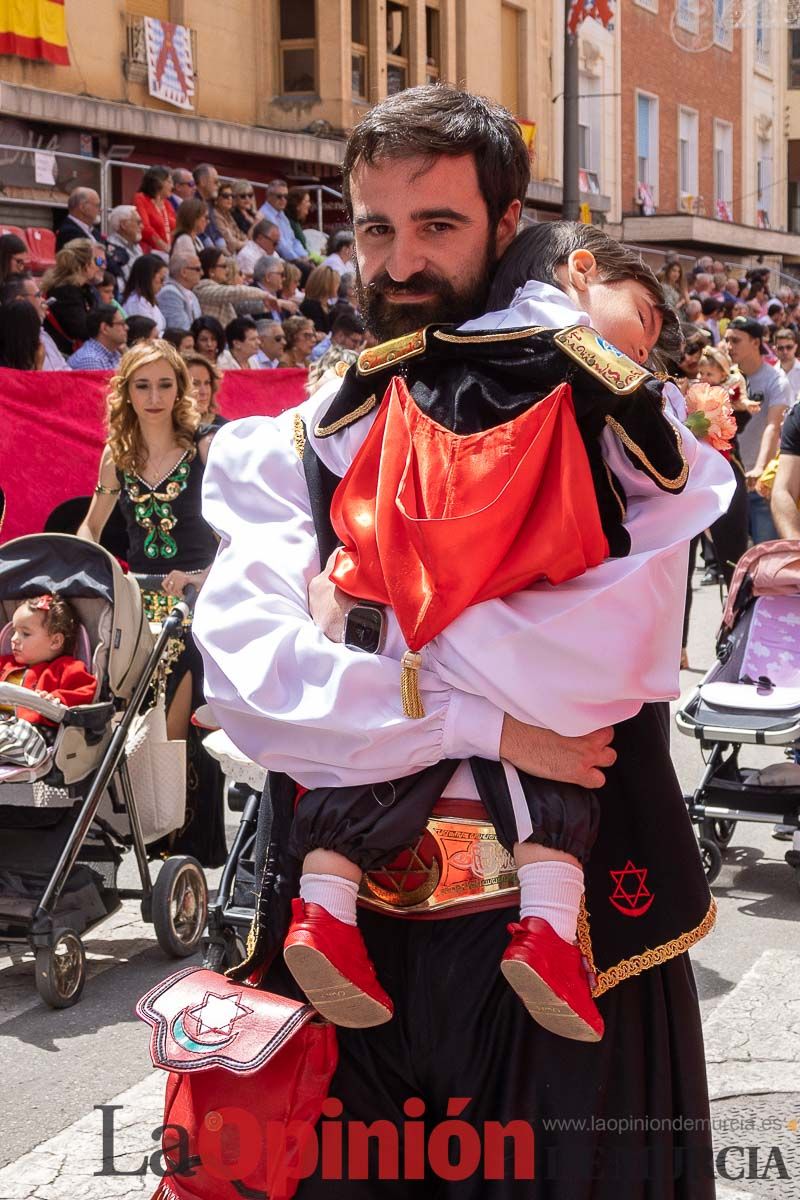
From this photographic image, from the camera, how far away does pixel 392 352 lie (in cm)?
215

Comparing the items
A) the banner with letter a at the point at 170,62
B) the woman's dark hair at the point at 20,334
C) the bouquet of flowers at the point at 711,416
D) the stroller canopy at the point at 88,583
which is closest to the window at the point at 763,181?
the banner with letter a at the point at 170,62

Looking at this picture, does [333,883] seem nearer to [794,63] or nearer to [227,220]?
[227,220]

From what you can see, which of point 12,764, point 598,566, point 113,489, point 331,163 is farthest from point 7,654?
point 331,163

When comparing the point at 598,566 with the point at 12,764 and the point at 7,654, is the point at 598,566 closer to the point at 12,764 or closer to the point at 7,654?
the point at 12,764

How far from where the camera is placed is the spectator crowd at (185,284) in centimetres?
1068

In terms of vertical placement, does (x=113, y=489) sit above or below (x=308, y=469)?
below

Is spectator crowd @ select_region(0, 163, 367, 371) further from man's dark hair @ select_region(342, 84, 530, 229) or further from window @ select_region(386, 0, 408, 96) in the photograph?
window @ select_region(386, 0, 408, 96)

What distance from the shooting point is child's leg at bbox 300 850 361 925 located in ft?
6.68

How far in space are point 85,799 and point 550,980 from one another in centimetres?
318

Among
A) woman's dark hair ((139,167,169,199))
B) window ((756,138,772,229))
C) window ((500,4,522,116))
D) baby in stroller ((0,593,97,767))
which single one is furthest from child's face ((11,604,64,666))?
window ((756,138,772,229))

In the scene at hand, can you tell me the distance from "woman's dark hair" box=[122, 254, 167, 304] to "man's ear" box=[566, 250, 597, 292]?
1033 centimetres

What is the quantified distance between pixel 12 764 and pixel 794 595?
291cm

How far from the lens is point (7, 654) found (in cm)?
528

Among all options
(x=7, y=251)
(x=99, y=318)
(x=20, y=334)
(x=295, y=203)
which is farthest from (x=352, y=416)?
(x=295, y=203)
